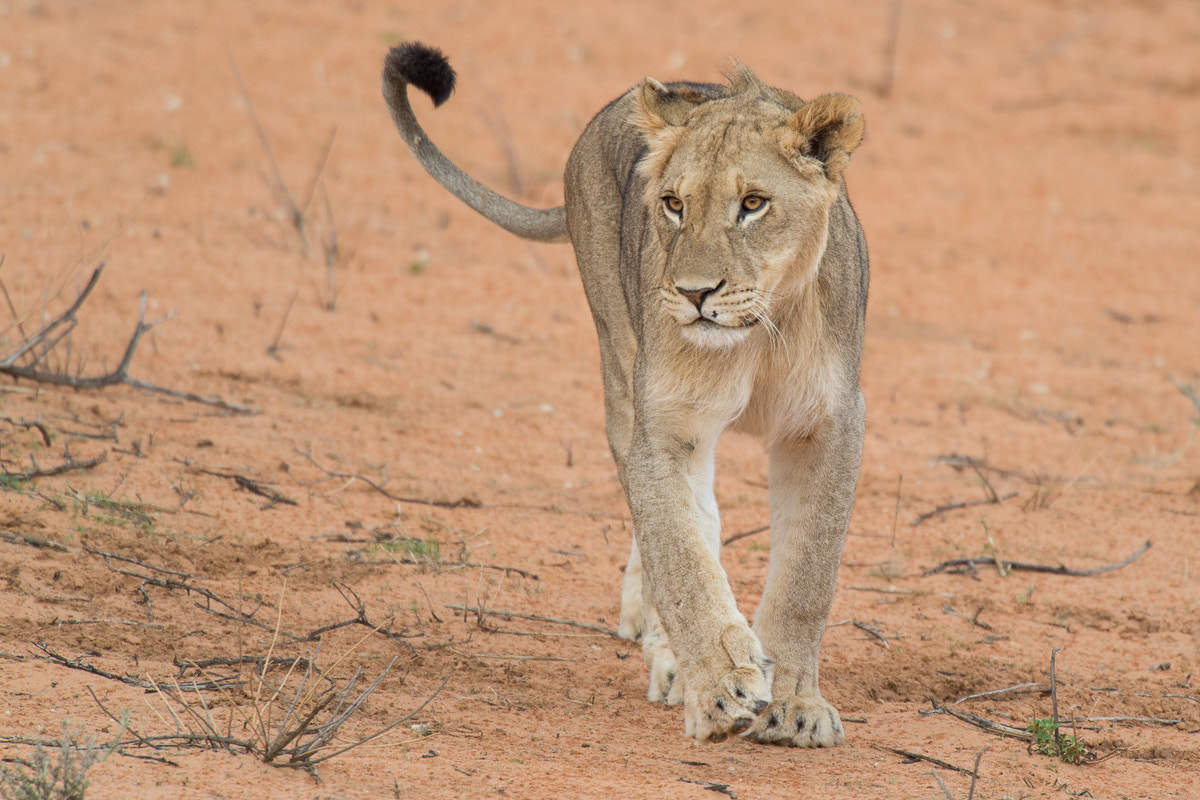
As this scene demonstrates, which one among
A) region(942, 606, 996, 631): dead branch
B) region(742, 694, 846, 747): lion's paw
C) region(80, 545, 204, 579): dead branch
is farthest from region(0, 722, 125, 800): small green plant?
region(942, 606, 996, 631): dead branch

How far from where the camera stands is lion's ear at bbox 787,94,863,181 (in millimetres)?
3568

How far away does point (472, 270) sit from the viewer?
9.40 metres

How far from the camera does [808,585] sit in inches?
147

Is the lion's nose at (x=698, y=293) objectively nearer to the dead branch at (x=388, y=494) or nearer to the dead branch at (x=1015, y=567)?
the dead branch at (x=1015, y=567)

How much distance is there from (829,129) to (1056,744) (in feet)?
6.02

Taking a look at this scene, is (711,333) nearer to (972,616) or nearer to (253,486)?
(972,616)

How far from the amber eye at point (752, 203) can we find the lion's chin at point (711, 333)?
325mm

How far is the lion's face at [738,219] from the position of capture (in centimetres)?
341

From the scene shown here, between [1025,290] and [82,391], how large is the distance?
23.0 ft

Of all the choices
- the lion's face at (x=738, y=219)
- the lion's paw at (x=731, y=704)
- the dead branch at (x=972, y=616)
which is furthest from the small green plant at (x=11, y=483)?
the dead branch at (x=972, y=616)

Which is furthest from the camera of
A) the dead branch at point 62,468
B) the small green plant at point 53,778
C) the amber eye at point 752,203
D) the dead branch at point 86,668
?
the dead branch at point 62,468

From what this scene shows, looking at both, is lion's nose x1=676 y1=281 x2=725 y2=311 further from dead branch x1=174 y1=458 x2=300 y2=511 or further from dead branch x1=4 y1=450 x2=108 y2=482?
dead branch x1=4 y1=450 x2=108 y2=482

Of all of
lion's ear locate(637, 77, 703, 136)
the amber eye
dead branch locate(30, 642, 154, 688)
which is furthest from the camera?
lion's ear locate(637, 77, 703, 136)

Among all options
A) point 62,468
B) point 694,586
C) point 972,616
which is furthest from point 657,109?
point 62,468
